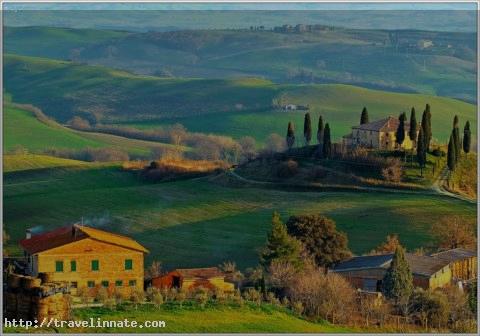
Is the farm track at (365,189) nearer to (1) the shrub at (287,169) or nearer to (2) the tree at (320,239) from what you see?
(1) the shrub at (287,169)

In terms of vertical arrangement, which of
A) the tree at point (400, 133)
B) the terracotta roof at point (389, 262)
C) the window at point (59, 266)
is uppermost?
the tree at point (400, 133)

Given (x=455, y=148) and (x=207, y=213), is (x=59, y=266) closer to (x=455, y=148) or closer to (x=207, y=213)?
(x=207, y=213)


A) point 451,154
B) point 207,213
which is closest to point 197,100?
point 207,213

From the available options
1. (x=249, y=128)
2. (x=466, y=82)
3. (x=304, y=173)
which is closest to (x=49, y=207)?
(x=304, y=173)

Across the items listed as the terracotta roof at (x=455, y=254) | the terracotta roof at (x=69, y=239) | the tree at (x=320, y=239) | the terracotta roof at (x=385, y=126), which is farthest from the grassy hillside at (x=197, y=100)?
the terracotta roof at (x=69, y=239)

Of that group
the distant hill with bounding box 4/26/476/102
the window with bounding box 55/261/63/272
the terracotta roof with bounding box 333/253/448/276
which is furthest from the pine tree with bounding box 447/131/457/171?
the distant hill with bounding box 4/26/476/102

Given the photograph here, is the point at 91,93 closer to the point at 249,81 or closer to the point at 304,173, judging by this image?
the point at 249,81
